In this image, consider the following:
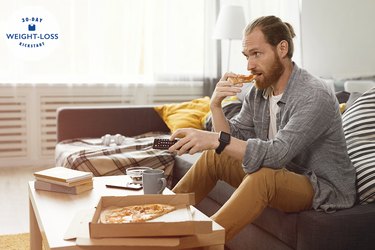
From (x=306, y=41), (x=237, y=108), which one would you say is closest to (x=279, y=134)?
(x=237, y=108)

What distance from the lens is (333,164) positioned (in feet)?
6.78

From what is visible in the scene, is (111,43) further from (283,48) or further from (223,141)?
(223,141)

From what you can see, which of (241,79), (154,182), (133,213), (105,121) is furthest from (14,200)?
(133,213)

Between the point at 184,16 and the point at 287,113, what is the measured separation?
2.82 m

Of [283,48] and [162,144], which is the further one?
[283,48]

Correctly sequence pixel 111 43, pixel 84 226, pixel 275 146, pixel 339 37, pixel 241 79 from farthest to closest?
pixel 111 43
pixel 339 37
pixel 241 79
pixel 275 146
pixel 84 226

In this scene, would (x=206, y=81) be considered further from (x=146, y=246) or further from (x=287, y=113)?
(x=146, y=246)

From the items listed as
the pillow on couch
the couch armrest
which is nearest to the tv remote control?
the pillow on couch

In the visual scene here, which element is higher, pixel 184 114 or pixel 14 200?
pixel 184 114

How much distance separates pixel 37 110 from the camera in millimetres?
4551

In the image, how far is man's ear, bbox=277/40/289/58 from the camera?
86.7 inches

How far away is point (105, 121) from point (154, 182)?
1.89 m

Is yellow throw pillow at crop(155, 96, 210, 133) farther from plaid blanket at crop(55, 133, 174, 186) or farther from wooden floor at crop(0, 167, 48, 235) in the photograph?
wooden floor at crop(0, 167, 48, 235)

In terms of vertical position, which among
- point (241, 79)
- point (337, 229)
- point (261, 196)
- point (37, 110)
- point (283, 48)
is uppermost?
point (283, 48)
